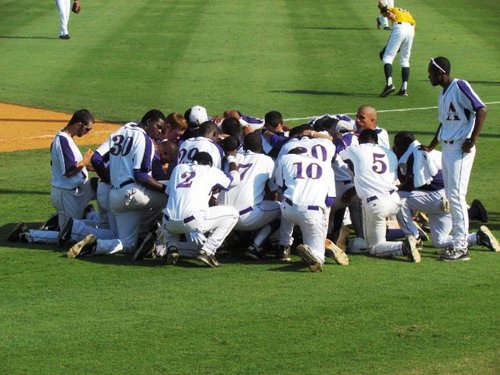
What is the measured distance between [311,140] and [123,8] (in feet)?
87.1

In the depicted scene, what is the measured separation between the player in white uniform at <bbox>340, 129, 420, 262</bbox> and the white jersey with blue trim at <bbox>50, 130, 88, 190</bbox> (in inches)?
109

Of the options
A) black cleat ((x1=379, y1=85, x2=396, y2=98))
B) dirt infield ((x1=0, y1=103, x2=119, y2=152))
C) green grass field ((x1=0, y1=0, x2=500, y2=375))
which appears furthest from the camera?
black cleat ((x1=379, y1=85, x2=396, y2=98))

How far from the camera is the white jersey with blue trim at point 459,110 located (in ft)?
34.0

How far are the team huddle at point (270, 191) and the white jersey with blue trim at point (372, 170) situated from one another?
0.5 inches

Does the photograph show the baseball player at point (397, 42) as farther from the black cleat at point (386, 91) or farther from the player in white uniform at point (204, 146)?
the player in white uniform at point (204, 146)

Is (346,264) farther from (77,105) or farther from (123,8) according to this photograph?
(123,8)

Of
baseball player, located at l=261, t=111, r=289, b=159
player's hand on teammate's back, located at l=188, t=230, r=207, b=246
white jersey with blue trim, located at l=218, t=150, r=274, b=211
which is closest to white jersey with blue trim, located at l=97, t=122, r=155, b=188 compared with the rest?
white jersey with blue trim, located at l=218, t=150, r=274, b=211

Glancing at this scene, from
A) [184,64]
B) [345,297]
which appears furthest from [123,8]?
[345,297]

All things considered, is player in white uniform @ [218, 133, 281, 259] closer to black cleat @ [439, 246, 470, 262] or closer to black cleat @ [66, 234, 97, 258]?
black cleat @ [66, 234, 97, 258]

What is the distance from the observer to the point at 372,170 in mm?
10984

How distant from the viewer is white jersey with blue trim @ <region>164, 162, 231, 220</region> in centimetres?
1054

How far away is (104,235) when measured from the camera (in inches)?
456

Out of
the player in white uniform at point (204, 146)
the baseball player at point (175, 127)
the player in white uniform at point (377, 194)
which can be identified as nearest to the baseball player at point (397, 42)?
the baseball player at point (175, 127)

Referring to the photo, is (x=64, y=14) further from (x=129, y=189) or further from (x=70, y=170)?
(x=129, y=189)
